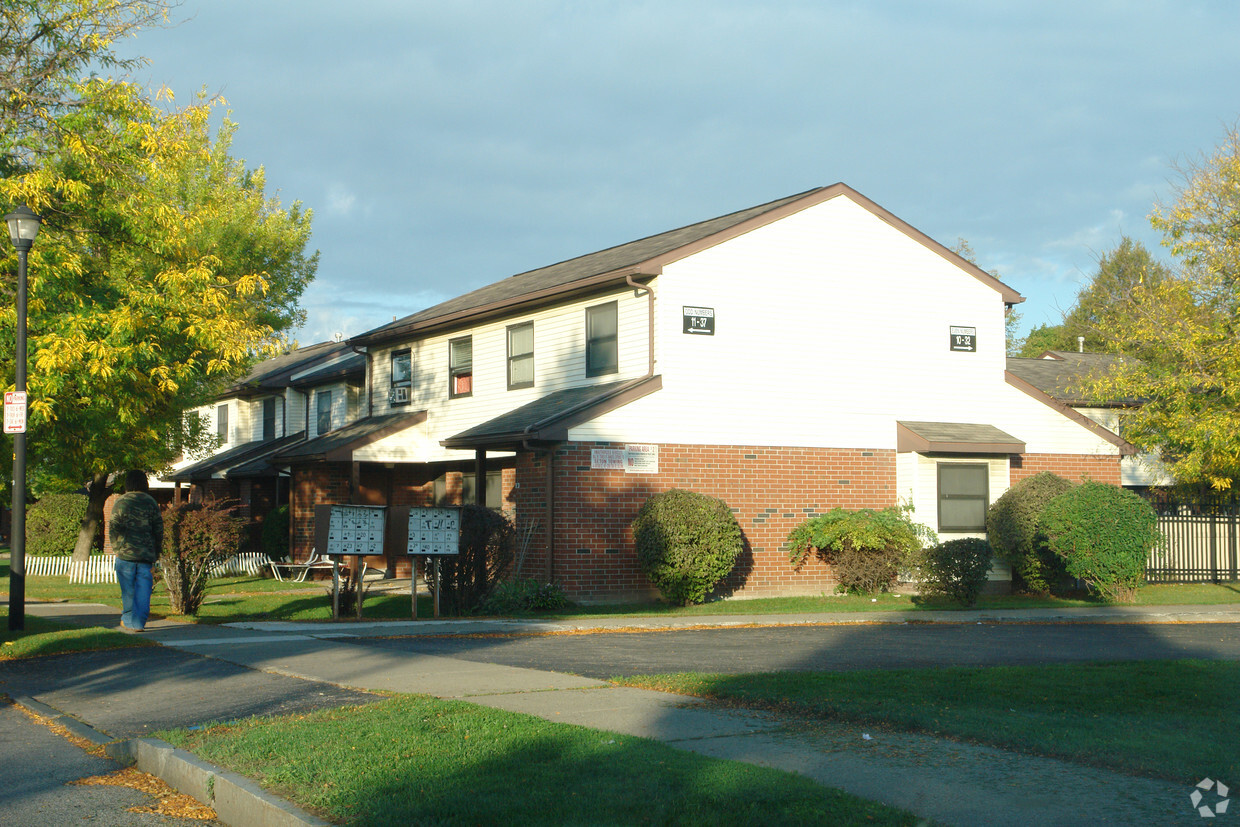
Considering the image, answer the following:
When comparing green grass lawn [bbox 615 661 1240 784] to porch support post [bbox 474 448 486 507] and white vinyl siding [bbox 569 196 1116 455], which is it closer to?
white vinyl siding [bbox 569 196 1116 455]

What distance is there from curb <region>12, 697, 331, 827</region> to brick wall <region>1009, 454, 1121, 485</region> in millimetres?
19401

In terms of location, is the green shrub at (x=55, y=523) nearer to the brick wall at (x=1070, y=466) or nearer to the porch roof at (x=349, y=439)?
the porch roof at (x=349, y=439)

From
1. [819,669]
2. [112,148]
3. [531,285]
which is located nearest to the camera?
[819,669]

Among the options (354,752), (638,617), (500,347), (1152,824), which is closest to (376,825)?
(354,752)

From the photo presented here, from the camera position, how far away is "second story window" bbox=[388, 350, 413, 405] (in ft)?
87.3

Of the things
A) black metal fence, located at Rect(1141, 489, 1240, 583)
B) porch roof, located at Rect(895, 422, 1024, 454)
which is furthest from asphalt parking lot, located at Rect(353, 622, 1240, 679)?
black metal fence, located at Rect(1141, 489, 1240, 583)

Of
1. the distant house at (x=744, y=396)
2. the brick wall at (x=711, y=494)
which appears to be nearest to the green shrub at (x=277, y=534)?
the distant house at (x=744, y=396)

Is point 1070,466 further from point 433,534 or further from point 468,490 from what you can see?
point 433,534

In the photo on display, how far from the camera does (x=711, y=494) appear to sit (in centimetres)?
2055

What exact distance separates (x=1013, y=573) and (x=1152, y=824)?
18.7 meters

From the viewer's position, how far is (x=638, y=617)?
1697 cm

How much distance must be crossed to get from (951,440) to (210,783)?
1759 cm

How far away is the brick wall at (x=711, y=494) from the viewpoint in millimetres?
19344

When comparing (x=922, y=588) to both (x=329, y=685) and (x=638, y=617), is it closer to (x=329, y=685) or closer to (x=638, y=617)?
(x=638, y=617)
